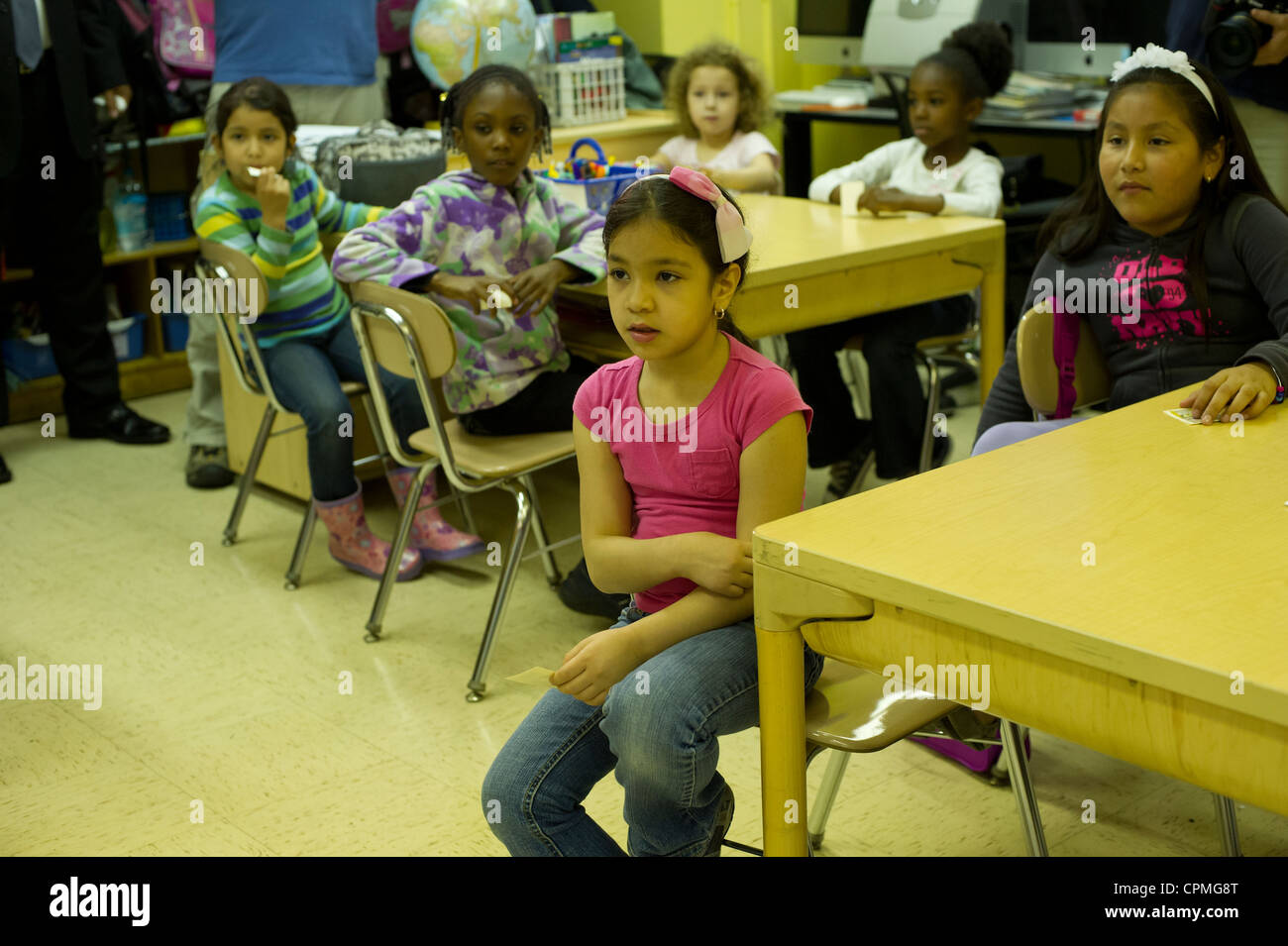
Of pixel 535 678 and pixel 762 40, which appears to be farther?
pixel 762 40

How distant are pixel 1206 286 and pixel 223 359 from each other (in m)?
2.33

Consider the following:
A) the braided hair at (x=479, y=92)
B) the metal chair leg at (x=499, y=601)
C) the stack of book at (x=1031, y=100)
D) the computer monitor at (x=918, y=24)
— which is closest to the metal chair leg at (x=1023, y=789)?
the metal chair leg at (x=499, y=601)

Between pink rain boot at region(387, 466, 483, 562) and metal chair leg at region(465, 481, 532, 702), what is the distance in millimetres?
528

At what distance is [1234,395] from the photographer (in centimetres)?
142

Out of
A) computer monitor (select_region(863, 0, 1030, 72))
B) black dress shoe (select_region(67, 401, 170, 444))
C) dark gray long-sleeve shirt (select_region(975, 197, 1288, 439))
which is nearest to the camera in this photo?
dark gray long-sleeve shirt (select_region(975, 197, 1288, 439))

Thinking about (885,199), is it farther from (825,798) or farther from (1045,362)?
(825,798)

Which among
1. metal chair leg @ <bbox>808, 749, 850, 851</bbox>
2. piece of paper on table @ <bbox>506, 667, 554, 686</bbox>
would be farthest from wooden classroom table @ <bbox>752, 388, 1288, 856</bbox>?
metal chair leg @ <bbox>808, 749, 850, 851</bbox>

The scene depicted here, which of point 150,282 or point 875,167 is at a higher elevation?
point 875,167

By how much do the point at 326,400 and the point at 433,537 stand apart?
1.23ft

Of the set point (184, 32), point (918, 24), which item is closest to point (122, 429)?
point (184, 32)

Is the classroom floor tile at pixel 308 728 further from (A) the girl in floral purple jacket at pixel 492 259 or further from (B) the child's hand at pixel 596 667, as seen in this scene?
(A) the girl in floral purple jacket at pixel 492 259

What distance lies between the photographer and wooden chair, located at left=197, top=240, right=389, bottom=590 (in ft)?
8.80

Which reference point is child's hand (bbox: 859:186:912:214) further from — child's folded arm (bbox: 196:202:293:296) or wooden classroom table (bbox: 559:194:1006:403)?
child's folded arm (bbox: 196:202:293:296)

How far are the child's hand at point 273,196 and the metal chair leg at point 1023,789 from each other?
190cm
